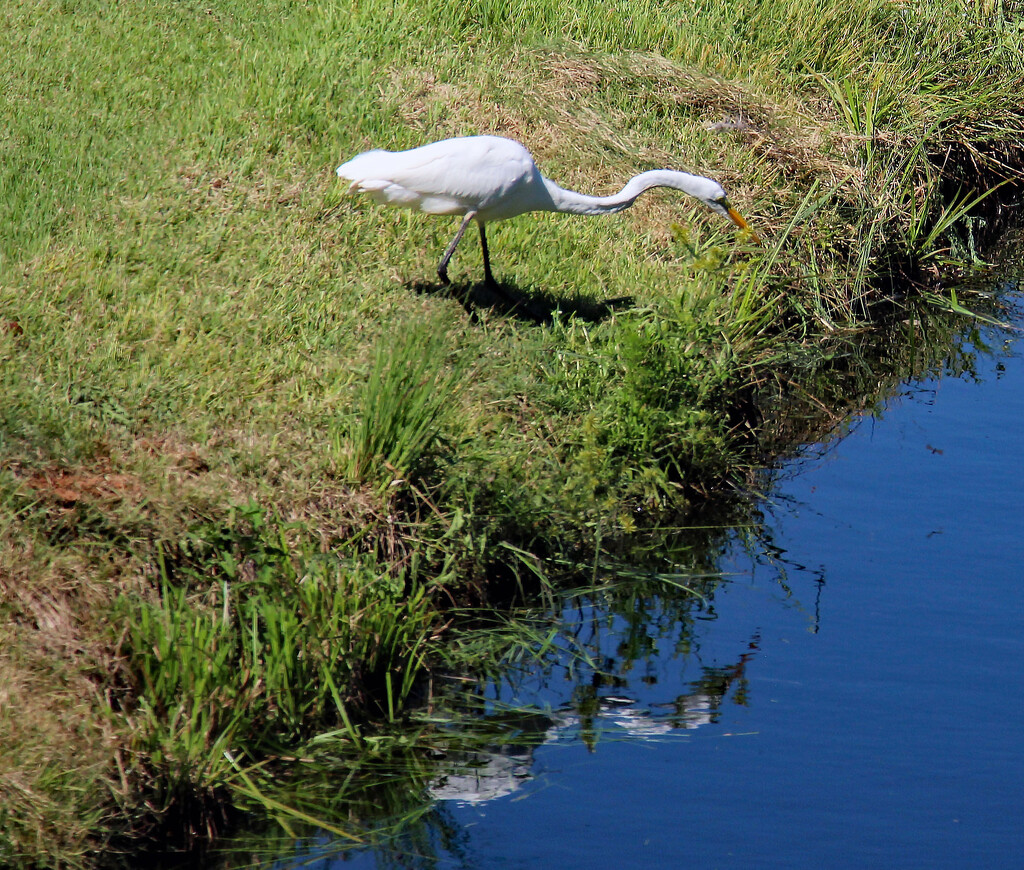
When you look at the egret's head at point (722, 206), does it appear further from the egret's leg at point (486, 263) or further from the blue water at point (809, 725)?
the blue water at point (809, 725)

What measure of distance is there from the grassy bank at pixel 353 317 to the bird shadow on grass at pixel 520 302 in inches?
1.1

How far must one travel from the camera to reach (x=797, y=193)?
8.45 m

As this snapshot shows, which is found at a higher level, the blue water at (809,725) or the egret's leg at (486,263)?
the egret's leg at (486,263)

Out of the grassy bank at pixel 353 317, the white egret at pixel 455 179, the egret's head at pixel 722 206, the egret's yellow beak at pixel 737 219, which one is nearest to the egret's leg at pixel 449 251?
the white egret at pixel 455 179

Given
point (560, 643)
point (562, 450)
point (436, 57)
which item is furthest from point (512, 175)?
point (436, 57)

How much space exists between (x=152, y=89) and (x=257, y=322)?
102 inches

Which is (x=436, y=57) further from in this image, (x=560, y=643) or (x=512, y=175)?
(x=560, y=643)

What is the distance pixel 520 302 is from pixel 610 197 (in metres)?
0.80

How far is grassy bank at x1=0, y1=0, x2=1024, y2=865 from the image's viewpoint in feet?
12.8

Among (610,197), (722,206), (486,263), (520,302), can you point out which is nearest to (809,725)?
(520,302)

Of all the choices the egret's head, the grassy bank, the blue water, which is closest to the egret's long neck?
Result: the egret's head

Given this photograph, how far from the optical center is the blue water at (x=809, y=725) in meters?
3.70

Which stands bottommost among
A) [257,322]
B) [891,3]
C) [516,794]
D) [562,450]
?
[516,794]

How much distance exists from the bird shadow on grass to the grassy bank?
3cm
